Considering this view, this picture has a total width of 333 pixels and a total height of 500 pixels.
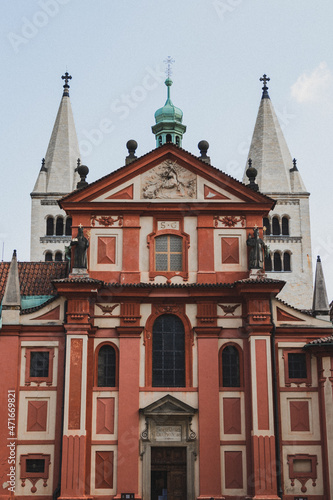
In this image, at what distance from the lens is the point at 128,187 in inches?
1165

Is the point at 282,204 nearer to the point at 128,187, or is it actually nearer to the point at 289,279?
the point at 289,279

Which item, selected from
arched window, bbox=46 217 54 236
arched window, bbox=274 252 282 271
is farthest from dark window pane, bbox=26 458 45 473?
arched window, bbox=274 252 282 271

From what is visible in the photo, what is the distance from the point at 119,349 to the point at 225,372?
12.6ft

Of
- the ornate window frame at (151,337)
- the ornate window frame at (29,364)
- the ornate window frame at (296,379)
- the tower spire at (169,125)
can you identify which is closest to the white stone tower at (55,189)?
the tower spire at (169,125)

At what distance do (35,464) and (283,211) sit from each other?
3476 centimetres

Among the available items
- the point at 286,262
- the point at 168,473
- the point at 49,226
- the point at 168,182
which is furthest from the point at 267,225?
the point at 168,473

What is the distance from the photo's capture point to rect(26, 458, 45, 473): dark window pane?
27000 millimetres

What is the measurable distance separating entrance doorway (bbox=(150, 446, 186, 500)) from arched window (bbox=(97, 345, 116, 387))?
109 inches

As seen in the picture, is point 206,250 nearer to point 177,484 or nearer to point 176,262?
point 176,262

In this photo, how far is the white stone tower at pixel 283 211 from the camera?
56.0m

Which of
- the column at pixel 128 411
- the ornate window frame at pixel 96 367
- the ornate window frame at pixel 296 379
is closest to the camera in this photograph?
the column at pixel 128 411

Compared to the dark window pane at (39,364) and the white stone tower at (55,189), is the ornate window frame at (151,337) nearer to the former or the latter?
the dark window pane at (39,364)

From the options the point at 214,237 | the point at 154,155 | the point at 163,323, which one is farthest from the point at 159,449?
the point at 154,155

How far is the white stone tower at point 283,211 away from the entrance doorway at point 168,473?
2900cm
